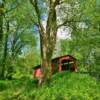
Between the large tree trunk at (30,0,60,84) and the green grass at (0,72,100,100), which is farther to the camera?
the large tree trunk at (30,0,60,84)

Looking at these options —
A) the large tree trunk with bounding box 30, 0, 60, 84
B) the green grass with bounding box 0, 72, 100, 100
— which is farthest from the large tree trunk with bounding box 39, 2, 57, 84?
the green grass with bounding box 0, 72, 100, 100

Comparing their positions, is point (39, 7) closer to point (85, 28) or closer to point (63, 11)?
point (63, 11)

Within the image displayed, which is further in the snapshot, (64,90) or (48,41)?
(48,41)

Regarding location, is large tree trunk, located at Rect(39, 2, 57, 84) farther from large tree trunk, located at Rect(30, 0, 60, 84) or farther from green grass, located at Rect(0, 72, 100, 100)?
green grass, located at Rect(0, 72, 100, 100)

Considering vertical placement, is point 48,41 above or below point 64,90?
above

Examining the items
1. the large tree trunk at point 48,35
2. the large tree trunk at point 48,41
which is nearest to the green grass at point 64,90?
the large tree trunk at point 48,41

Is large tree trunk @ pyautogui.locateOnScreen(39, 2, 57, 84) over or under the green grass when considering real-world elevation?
over

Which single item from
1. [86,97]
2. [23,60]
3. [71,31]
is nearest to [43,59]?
[71,31]

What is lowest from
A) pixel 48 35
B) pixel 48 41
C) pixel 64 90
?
pixel 64 90

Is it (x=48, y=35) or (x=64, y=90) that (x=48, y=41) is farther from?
(x=64, y=90)

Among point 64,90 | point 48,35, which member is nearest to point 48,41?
point 48,35

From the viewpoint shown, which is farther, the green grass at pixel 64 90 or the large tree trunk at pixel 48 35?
the large tree trunk at pixel 48 35

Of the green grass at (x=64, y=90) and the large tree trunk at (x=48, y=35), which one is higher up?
the large tree trunk at (x=48, y=35)

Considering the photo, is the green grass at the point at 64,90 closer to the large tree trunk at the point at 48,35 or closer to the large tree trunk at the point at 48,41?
the large tree trunk at the point at 48,41
